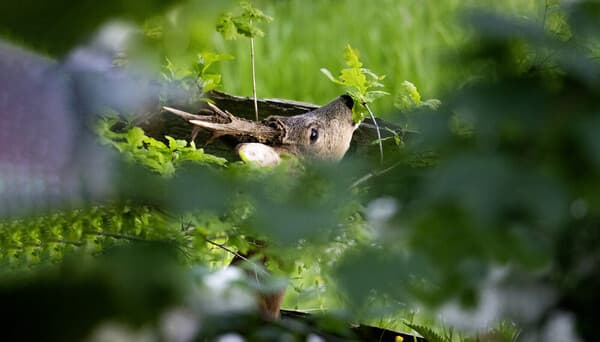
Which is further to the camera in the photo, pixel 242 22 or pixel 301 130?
pixel 301 130

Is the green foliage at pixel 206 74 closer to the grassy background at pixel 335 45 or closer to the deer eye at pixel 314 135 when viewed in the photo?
the deer eye at pixel 314 135

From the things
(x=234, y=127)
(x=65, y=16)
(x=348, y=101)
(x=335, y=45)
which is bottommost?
(x=65, y=16)

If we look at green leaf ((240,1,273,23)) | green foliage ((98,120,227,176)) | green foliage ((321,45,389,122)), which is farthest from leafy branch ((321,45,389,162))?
green foliage ((98,120,227,176))

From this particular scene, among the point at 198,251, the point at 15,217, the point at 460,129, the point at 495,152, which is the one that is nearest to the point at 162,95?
the point at 198,251

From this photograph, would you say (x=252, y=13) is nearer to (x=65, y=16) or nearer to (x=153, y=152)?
(x=153, y=152)

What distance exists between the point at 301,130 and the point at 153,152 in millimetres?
502

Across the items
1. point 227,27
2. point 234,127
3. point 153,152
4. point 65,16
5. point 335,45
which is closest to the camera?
point 65,16

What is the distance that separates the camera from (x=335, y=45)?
3439mm

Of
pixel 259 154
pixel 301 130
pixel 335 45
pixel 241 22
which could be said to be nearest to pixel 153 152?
pixel 259 154

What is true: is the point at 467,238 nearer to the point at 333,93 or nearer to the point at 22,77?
the point at 22,77

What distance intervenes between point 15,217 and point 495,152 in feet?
2.56

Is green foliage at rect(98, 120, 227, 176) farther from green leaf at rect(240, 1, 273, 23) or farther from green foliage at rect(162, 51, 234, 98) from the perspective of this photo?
green leaf at rect(240, 1, 273, 23)

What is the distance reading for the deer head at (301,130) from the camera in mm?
1716

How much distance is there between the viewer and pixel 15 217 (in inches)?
41.8
